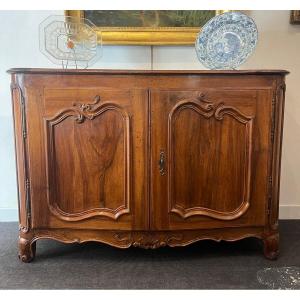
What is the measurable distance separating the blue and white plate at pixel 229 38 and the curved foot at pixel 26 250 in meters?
1.16

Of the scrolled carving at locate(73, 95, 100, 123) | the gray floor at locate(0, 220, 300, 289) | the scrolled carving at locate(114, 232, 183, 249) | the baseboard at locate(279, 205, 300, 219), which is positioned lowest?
the gray floor at locate(0, 220, 300, 289)

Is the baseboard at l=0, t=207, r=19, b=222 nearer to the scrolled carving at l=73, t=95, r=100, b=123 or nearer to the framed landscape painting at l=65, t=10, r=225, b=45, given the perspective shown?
the scrolled carving at l=73, t=95, r=100, b=123

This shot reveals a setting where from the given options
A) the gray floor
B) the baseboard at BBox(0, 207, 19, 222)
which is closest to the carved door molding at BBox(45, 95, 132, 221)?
the gray floor

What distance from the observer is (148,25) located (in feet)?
5.68

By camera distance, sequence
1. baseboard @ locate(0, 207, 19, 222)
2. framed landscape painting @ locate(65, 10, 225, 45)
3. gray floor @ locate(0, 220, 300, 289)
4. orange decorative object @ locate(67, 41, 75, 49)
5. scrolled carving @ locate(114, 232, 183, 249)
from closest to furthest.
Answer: gray floor @ locate(0, 220, 300, 289) < scrolled carving @ locate(114, 232, 183, 249) < orange decorative object @ locate(67, 41, 75, 49) < framed landscape painting @ locate(65, 10, 225, 45) < baseboard @ locate(0, 207, 19, 222)

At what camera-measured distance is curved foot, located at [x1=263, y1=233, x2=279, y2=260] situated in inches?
57.0

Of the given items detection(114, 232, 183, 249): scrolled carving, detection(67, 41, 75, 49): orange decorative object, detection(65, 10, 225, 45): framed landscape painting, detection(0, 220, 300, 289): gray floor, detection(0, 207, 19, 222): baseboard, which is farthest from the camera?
detection(0, 207, 19, 222): baseboard

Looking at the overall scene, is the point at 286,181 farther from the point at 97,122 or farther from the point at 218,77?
the point at 97,122

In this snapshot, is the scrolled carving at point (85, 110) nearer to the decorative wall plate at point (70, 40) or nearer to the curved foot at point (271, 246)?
the decorative wall plate at point (70, 40)

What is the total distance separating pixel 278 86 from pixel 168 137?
1.61ft

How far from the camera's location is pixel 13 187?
6.28 feet

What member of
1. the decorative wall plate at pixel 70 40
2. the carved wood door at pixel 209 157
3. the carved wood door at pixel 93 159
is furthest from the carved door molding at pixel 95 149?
the decorative wall plate at pixel 70 40

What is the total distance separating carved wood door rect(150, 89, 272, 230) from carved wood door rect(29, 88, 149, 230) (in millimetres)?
74

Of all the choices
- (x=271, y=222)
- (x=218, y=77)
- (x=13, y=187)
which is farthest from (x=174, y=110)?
(x=13, y=187)
